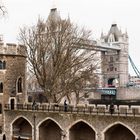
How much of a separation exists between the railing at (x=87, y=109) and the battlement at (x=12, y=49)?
13.9ft

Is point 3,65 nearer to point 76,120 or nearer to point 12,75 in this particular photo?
point 12,75

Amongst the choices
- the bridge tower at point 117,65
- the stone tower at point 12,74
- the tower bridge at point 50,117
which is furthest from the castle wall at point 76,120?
the bridge tower at point 117,65

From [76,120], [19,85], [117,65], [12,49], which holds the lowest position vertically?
[76,120]

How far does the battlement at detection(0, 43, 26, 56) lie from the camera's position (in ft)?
98.5

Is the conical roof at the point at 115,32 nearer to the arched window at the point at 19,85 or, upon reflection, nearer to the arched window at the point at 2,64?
the arched window at the point at 19,85

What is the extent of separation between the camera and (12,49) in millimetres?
30594

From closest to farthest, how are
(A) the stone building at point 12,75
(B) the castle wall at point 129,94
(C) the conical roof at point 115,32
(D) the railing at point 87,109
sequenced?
(D) the railing at point 87,109
(A) the stone building at point 12,75
(B) the castle wall at point 129,94
(C) the conical roof at point 115,32

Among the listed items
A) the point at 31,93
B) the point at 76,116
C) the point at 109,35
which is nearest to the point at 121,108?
the point at 76,116

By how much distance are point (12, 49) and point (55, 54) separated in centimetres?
373

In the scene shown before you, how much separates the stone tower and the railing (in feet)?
3.40

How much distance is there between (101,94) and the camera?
66.0 metres

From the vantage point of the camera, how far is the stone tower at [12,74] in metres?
29.8

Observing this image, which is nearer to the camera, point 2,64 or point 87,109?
point 87,109

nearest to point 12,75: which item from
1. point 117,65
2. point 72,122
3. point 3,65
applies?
point 3,65
